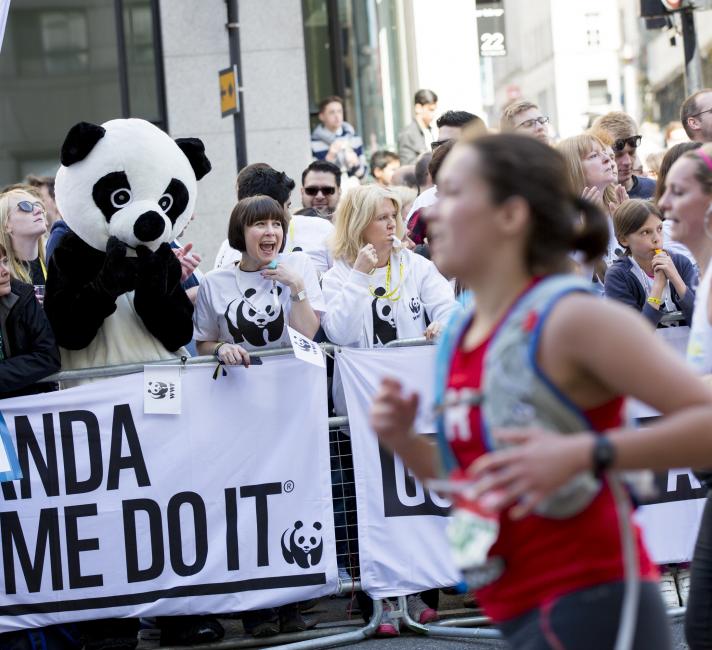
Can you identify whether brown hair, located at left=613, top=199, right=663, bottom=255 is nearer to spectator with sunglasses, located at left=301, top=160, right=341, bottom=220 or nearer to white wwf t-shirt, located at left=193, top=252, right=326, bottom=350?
white wwf t-shirt, located at left=193, top=252, right=326, bottom=350

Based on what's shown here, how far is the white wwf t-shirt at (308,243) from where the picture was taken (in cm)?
745

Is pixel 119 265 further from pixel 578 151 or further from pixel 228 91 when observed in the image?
pixel 228 91

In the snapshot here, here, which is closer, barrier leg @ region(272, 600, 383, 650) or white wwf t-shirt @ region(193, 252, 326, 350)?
barrier leg @ region(272, 600, 383, 650)

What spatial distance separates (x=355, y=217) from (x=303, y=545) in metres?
1.70

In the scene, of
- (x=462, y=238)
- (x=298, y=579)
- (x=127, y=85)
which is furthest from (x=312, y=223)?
(x=127, y=85)

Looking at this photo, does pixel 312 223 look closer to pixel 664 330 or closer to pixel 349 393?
pixel 349 393

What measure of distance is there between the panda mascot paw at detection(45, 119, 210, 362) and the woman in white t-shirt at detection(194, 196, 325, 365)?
171 millimetres

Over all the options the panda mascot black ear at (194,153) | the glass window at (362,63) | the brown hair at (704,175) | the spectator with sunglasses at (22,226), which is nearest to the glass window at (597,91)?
the glass window at (362,63)

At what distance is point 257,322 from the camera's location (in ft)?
21.7

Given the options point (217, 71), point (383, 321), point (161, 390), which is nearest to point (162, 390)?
point (161, 390)

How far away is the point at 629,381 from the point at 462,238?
1.38 feet

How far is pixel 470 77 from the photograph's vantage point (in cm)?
1919

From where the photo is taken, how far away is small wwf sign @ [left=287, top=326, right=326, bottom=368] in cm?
621

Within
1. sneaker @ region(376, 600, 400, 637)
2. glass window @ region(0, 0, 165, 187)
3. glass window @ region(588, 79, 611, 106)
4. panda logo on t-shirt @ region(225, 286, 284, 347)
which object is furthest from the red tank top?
glass window @ region(588, 79, 611, 106)
